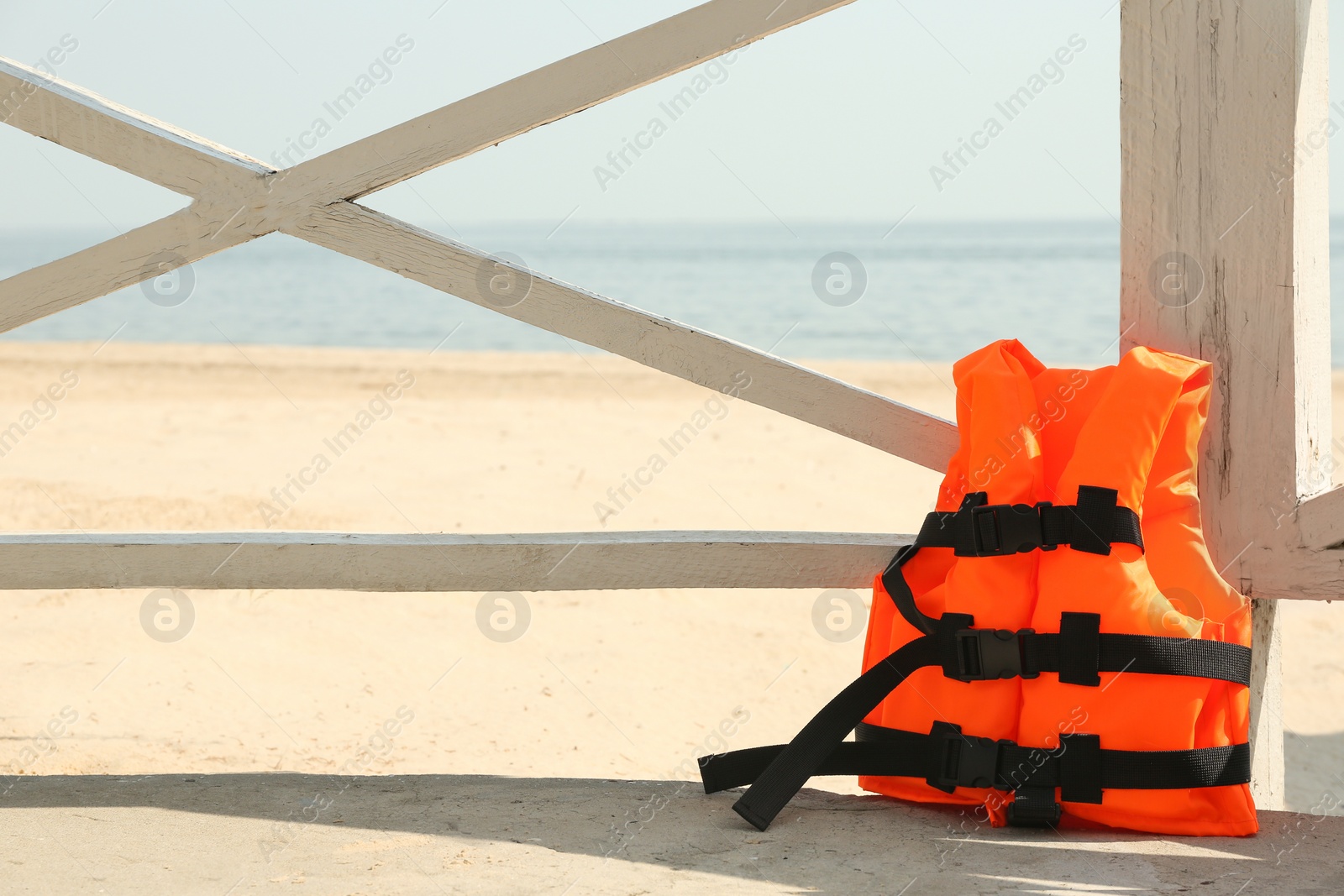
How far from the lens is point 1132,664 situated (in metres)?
1.87

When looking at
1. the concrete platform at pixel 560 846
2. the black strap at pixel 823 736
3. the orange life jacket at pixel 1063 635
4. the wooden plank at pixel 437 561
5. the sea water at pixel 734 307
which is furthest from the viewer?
the sea water at pixel 734 307

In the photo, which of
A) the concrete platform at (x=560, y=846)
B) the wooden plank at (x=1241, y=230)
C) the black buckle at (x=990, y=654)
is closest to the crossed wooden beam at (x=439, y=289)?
the black buckle at (x=990, y=654)

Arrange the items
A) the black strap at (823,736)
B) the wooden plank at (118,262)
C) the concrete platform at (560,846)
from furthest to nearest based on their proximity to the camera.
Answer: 1. the wooden plank at (118,262)
2. the black strap at (823,736)
3. the concrete platform at (560,846)

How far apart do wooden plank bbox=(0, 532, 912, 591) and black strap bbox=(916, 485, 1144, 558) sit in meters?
0.24

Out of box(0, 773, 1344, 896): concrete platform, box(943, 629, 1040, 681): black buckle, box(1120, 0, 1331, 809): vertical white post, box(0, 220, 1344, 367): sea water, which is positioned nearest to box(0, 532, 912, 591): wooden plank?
box(943, 629, 1040, 681): black buckle

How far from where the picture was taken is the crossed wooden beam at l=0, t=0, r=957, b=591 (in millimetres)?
2078

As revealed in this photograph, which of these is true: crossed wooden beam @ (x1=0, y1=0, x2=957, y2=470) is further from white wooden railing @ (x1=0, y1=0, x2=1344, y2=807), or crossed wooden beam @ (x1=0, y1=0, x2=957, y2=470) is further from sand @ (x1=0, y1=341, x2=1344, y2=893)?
sand @ (x1=0, y1=341, x2=1344, y2=893)

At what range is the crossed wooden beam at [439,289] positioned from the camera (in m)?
2.08

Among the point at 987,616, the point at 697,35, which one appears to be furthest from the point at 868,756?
the point at 697,35

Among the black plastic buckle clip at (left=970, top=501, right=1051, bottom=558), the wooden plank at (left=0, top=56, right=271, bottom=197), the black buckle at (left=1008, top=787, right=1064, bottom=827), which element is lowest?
the black buckle at (left=1008, top=787, right=1064, bottom=827)

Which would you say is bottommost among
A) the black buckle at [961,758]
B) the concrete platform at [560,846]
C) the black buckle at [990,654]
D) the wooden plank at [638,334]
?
the concrete platform at [560,846]

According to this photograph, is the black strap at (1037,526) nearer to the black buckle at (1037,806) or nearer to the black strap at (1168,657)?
the black strap at (1168,657)

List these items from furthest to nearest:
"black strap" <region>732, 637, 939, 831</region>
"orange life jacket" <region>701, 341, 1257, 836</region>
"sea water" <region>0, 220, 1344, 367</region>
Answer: "sea water" <region>0, 220, 1344, 367</region> < "black strap" <region>732, 637, 939, 831</region> < "orange life jacket" <region>701, 341, 1257, 836</region>

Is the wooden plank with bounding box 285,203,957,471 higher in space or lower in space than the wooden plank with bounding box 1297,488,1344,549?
higher
